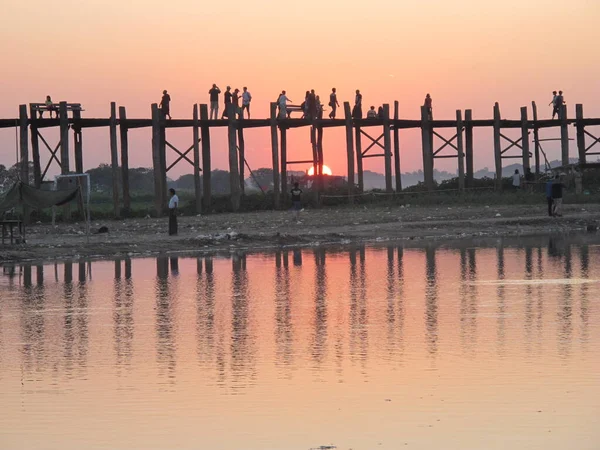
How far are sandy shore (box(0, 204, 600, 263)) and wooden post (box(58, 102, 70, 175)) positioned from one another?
6.81 ft

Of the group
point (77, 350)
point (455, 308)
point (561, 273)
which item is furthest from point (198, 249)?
point (77, 350)

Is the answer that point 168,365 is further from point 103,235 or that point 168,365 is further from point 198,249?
point 103,235

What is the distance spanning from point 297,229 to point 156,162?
926 cm

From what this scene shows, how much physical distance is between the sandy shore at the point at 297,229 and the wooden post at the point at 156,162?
4.05 ft

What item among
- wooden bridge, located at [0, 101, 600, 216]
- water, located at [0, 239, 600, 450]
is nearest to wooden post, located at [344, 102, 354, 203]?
wooden bridge, located at [0, 101, 600, 216]

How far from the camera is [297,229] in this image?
1312 inches

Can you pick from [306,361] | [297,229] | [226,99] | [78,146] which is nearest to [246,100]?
[226,99]

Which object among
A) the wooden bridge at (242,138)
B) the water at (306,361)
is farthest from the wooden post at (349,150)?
the water at (306,361)

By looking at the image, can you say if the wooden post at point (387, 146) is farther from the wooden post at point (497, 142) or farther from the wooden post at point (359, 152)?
the wooden post at point (497, 142)

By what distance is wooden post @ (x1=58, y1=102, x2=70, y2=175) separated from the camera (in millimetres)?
38938

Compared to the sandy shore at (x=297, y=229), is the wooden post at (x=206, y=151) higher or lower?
higher

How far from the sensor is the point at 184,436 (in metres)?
8.79

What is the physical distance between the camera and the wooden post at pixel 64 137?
128ft

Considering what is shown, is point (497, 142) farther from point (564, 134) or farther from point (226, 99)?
point (226, 99)
